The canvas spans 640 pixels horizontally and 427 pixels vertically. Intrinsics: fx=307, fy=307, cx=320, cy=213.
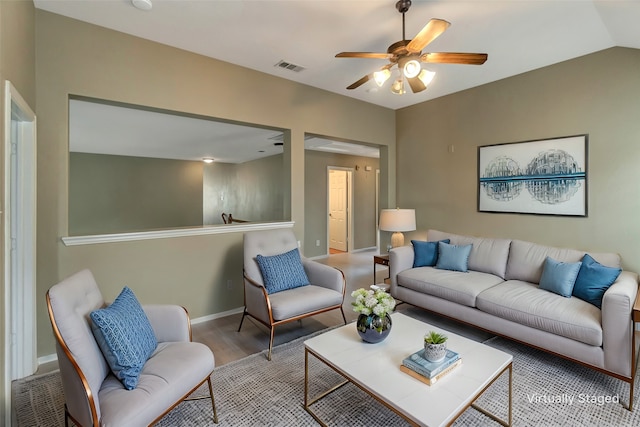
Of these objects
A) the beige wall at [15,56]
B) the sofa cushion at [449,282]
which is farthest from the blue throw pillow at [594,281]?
the beige wall at [15,56]

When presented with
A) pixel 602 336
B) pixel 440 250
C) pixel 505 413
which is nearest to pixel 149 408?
pixel 505 413

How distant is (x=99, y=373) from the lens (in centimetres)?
150

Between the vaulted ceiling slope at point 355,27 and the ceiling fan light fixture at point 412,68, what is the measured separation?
0.50 metres

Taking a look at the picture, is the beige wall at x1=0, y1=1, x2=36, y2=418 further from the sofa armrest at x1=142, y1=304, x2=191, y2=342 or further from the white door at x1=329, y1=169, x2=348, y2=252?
the white door at x1=329, y1=169, x2=348, y2=252

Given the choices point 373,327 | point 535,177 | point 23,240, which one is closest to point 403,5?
point 373,327

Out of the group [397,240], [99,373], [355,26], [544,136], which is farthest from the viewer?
[397,240]

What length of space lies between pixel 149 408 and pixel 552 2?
364cm

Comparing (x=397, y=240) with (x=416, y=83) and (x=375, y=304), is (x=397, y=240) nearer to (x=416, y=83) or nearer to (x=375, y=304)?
(x=416, y=83)

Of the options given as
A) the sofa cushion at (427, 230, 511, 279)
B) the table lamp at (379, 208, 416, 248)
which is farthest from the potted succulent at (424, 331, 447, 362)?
the table lamp at (379, 208, 416, 248)

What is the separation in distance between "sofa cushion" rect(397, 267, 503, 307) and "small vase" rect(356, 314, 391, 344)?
1275 mm

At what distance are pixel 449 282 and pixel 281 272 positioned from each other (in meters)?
1.67

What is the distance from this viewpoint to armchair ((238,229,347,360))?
262cm

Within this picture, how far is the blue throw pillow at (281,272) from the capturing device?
2963mm

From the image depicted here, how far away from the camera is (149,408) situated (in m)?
1.41
